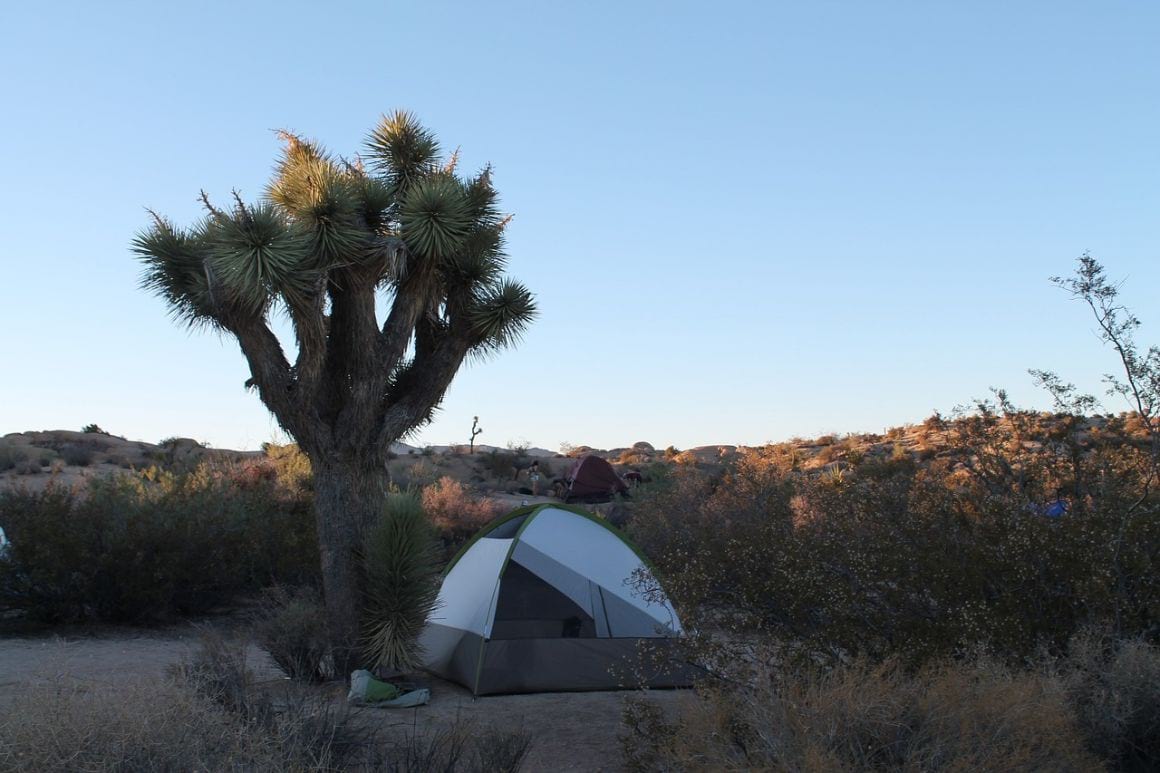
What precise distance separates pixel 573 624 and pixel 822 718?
547 cm

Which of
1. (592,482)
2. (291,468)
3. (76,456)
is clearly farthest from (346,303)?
(76,456)

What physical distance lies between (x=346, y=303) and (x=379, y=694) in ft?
13.8

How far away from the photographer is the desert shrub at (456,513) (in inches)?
797

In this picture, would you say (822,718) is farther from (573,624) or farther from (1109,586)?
(573,624)

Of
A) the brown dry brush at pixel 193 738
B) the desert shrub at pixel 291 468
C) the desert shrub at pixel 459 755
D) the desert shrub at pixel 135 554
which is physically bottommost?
the desert shrub at pixel 459 755

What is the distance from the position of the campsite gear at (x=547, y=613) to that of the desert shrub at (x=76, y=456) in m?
26.7

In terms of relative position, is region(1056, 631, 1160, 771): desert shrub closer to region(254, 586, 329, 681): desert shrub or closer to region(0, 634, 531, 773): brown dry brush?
region(0, 634, 531, 773): brown dry brush

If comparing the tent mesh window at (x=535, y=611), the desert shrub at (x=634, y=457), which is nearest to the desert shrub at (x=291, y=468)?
the tent mesh window at (x=535, y=611)

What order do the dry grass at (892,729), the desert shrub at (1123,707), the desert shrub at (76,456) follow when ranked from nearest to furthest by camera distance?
the dry grass at (892,729), the desert shrub at (1123,707), the desert shrub at (76,456)

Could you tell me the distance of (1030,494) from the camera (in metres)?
7.54

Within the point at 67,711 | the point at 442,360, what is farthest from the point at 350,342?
the point at 67,711

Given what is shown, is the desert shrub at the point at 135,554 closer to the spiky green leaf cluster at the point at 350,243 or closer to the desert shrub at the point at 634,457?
the spiky green leaf cluster at the point at 350,243

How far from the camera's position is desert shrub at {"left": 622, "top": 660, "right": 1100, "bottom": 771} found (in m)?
4.38

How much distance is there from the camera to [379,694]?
343 inches
